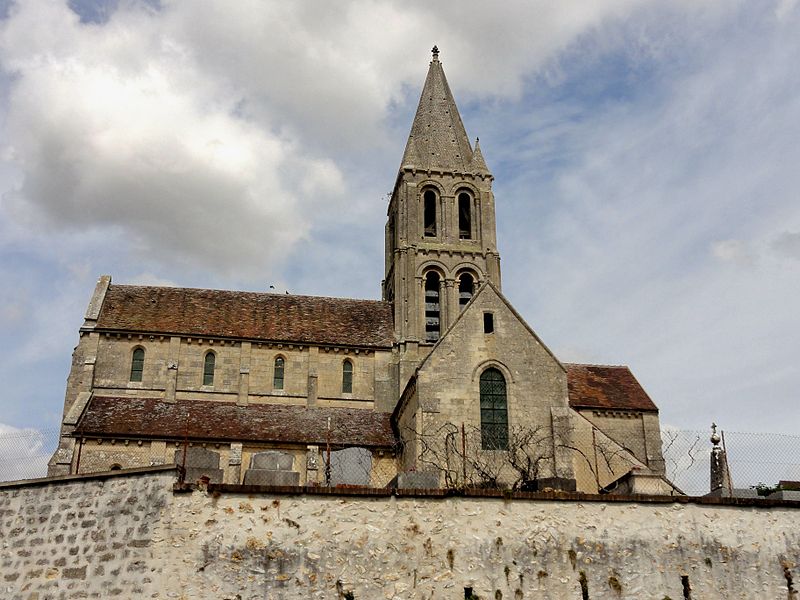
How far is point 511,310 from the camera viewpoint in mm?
29109

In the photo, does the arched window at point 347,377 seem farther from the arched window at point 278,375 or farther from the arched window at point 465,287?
the arched window at point 465,287

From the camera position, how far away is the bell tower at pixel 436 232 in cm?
3788

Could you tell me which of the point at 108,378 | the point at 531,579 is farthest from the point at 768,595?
the point at 108,378

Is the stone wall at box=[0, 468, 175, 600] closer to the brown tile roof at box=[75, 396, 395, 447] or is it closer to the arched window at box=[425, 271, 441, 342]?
the brown tile roof at box=[75, 396, 395, 447]

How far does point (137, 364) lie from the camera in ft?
111

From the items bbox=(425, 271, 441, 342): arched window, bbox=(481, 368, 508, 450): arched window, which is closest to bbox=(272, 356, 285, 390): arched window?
bbox=(425, 271, 441, 342): arched window

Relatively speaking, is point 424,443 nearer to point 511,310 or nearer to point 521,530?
point 511,310

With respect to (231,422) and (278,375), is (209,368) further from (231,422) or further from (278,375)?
(231,422)

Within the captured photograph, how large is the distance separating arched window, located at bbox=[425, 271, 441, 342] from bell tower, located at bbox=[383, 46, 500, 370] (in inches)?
1.9

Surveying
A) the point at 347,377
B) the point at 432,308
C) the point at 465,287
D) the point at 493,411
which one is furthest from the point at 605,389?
the point at 347,377

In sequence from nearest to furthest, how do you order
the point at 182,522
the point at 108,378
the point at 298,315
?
the point at 182,522 < the point at 108,378 < the point at 298,315

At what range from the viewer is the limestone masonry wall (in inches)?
554

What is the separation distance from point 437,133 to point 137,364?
1965 cm

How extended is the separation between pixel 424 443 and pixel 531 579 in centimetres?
1211
